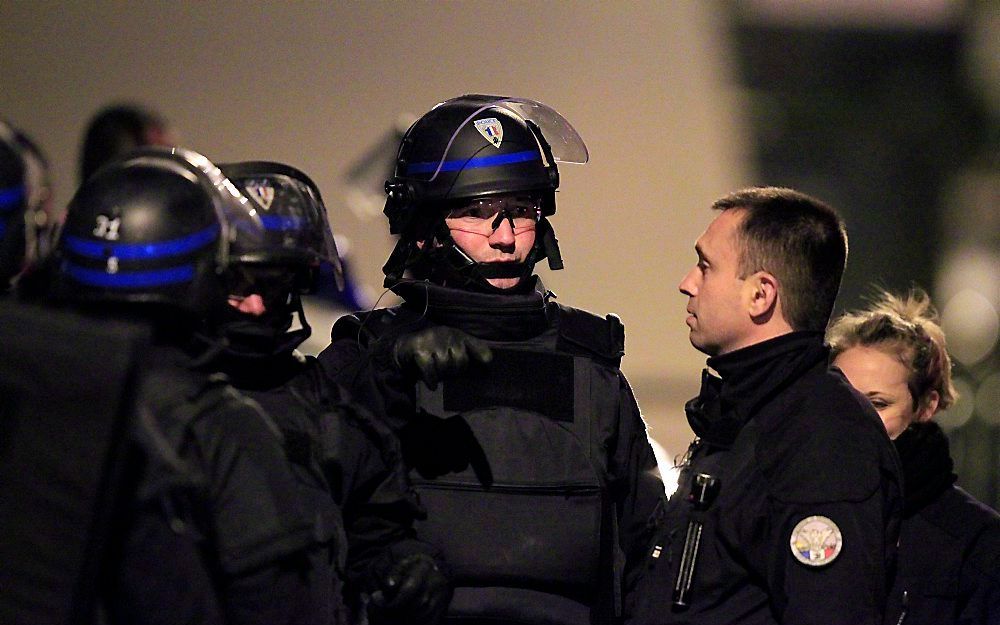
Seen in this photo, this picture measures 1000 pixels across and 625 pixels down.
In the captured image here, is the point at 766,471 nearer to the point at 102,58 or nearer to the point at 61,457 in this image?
the point at 61,457

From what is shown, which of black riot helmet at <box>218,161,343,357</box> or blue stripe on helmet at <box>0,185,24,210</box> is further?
black riot helmet at <box>218,161,343,357</box>

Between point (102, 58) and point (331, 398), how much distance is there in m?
5.05

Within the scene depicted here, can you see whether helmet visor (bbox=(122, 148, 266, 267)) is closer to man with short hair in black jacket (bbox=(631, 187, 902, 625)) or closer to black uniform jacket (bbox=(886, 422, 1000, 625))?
man with short hair in black jacket (bbox=(631, 187, 902, 625))

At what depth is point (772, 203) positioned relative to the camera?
3395 millimetres

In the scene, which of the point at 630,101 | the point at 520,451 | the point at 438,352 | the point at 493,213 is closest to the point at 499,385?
the point at 520,451

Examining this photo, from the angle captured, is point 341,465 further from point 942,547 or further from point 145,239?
point 942,547

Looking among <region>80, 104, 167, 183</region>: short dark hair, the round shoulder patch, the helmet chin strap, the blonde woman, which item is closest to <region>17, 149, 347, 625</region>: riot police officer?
the helmet chin strap

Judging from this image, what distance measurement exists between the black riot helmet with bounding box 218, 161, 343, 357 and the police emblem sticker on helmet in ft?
1.82

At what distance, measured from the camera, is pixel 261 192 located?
123 inches

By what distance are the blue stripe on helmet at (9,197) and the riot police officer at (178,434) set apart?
1.35 ft

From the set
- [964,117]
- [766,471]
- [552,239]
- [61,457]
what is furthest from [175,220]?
[964,117]

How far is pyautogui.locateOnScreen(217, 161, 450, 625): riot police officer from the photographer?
2961mm

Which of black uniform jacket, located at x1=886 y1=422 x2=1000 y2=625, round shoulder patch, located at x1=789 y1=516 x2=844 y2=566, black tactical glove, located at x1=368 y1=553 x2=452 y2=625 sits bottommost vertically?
black uniform jacket, located at x1=886 y1=422 x2=1000 y2=625

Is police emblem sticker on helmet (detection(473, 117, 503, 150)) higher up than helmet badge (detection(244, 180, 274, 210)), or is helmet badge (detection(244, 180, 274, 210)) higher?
police emblem sticker on helmet (detection(473, 117, 503, 150))
